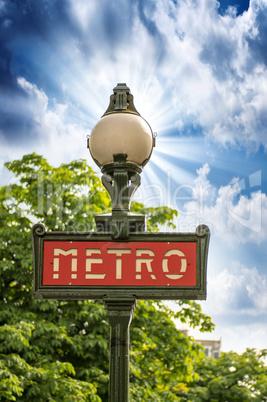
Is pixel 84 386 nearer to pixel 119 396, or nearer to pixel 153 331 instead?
pixel 153 331

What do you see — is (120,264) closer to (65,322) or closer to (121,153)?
(121,153)

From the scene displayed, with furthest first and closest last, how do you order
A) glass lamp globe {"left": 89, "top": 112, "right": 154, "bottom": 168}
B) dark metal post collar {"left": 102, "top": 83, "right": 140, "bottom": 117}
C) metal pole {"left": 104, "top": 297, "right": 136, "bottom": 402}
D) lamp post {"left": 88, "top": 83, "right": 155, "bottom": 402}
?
dark metal post collar {"left": 102, "top": 83, "right": 140, "bottom": 117}, glass lamp globe {"left": 89, "top": 112, "right": 154, "bottom": 168}, lamp post {"left": 88, "top": 83, "right": 155, "bottom": 402}, metal pole {"left": 104, "top": 297, "right": 136, "bottom": 402}

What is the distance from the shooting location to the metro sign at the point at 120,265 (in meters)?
3.71

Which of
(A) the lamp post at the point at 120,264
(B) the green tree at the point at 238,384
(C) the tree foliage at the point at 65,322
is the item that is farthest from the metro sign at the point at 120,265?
(B) the green tree at the point at 238,384

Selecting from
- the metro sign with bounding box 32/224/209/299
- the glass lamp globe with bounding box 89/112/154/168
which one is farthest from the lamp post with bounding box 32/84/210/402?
the glass lamp globe with bounding box 89/112/154/168

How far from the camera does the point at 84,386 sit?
39.7ft

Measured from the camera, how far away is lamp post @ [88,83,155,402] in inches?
143

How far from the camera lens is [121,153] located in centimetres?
404

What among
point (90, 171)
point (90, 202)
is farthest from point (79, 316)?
point (90, 171)

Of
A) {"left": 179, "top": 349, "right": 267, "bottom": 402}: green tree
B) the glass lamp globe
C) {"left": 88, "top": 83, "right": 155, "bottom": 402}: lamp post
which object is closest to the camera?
{"left": 88, "top": 83, "right": 155, "bottom": 402}: lamp post

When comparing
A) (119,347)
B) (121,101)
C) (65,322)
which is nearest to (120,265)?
(119,347)

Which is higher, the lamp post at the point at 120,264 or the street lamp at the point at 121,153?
the street lamp at the point at 121,153

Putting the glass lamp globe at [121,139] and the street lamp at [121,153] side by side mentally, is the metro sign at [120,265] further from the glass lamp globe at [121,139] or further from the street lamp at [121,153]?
the glass lamp globe at [121,139]

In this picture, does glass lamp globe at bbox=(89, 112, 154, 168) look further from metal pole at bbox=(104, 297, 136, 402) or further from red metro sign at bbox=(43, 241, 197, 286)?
metal pole at bbox=(104, 297, 136, 402)
